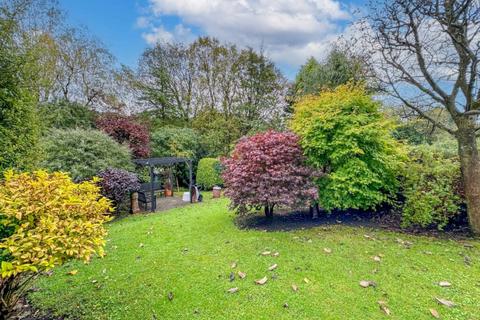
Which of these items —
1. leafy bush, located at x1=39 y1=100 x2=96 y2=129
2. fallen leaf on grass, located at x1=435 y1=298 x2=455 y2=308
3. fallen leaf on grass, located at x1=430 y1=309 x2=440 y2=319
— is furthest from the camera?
leafy bush, located at x1=39 y1=100 x2=96 y2=129

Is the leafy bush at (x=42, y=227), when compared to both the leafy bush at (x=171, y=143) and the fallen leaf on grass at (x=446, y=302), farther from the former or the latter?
the leafy bush at (x=171, y=143)

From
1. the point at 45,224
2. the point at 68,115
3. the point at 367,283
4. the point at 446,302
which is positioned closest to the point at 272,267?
the point at 367,283

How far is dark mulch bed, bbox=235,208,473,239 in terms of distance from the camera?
5.23 metres

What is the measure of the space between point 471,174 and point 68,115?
1572 cm

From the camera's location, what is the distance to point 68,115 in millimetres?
13656

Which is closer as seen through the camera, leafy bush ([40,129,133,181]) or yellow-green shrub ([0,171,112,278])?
yellow-green shrub ([0,171,112,278])

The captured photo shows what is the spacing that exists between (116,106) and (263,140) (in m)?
13.0

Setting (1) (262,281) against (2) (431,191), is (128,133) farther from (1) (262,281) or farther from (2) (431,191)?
(2) (431,191)

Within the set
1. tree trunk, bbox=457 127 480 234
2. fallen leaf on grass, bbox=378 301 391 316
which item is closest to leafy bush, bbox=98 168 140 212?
fallen leaf on grass, bbox=378 301 391 316

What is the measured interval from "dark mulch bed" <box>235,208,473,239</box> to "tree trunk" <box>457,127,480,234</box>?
0.35 meters

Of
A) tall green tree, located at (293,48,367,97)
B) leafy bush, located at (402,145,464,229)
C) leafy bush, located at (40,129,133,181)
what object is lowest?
leafy bush, located at (402,145,464,229)

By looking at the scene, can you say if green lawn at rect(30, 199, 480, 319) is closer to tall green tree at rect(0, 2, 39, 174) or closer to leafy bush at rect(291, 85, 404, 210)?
leafy bush at rect(291, 85, 404, 210)

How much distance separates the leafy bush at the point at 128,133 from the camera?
42.5 feet

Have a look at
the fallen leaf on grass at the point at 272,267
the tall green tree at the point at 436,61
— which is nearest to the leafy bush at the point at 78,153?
the fallen leaf on grass at the point at 272,267
